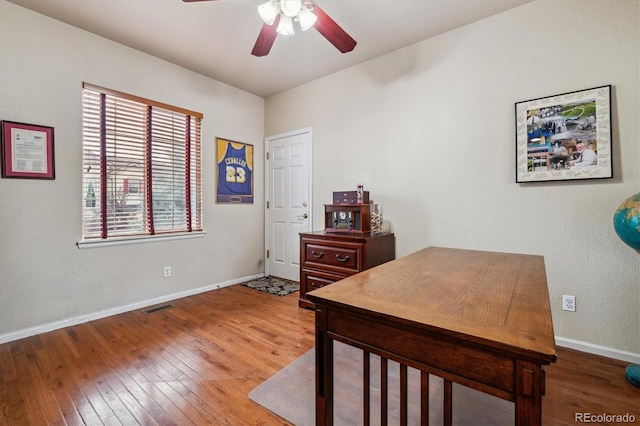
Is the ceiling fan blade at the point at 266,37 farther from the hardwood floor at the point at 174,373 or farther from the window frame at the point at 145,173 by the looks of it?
the hardwood floor at the point at 174,373

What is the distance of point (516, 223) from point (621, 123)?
92 cm

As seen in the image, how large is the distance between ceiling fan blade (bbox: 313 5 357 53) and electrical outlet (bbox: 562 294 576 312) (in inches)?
98.1

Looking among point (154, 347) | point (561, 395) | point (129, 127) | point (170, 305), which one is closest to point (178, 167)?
point (129, 127)

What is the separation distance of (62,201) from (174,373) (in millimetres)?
1887

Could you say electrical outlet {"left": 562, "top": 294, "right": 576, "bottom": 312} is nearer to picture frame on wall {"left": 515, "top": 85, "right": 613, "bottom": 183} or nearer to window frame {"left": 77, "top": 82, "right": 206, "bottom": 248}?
picture frame on wall {"left": 515, "top": 85, "right": 613, "bottom": 183}

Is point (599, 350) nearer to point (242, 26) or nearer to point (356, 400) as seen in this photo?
point (356, 400)

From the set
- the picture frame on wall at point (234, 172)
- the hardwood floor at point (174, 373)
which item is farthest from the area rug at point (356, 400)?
the picture frame on wall at point (234, 172)

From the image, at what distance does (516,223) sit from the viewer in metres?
2.33

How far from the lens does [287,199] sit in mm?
3980

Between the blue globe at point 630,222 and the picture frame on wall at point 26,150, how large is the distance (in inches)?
165

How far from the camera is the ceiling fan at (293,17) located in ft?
5.88

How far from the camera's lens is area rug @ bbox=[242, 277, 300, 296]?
3525 millimetres

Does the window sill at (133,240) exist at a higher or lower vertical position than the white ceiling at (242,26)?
lower

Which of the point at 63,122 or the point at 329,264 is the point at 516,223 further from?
the point at 63,122
